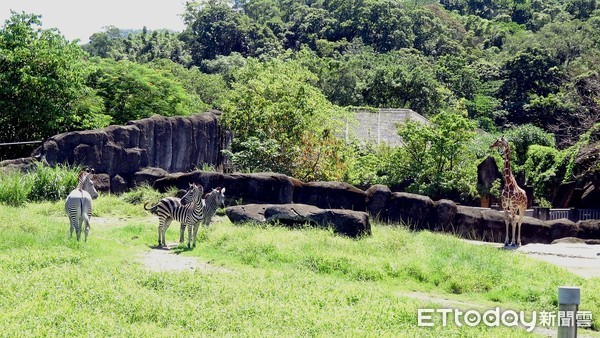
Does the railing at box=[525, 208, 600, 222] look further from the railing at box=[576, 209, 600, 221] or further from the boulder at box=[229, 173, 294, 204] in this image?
the boulder at box=[229, 173, 294, 204]

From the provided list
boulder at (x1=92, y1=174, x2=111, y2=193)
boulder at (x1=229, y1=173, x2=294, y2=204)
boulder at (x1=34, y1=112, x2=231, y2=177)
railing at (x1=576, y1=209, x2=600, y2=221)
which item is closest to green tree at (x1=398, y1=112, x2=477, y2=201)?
railing at (x1=576, y1=209, x2=600, y2=221)

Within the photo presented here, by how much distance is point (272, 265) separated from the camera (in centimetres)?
1334

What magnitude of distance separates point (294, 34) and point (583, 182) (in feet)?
183

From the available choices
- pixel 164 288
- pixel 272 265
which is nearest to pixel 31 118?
pixel 272 265

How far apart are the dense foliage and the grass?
8306 mm

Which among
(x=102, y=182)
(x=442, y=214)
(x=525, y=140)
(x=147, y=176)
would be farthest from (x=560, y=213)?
(x=102, y=182)

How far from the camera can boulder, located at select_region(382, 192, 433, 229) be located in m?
19.7

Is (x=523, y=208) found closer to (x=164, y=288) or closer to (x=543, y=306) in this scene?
(x=543, y=306)

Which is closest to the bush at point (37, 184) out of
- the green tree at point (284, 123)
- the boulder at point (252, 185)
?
the boulder at point (252, 185)

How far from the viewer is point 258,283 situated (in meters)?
11.3

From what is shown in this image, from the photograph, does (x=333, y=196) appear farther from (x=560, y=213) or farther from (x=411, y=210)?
(x=560, y=213)

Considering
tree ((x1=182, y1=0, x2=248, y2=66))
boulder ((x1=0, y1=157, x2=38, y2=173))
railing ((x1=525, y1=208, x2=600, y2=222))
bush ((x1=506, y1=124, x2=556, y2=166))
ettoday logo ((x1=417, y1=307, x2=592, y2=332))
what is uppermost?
tree ((x1=182, y1=0, x2=248, y2=66))

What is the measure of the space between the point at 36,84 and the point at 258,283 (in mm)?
14859

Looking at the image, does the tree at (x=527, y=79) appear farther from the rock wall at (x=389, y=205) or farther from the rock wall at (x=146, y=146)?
the rock wall at (x=389, y=205)
